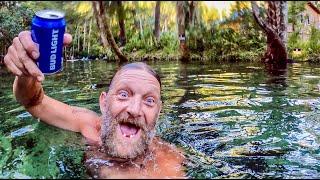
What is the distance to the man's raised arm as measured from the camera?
2680 mm

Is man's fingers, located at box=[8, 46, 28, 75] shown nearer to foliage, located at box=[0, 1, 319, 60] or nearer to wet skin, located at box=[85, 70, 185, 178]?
wet skin, located at box=[85, 70, 185, 178]

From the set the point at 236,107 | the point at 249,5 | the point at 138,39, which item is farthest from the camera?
the point at 138,39

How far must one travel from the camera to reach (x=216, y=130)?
492 centimetres

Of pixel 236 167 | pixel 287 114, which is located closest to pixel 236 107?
pixel 287 114

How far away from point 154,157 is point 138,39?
11.9 m

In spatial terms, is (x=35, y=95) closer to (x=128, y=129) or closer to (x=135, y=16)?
(x=128, y=129)

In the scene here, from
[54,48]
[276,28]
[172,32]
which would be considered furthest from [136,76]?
[172,32]

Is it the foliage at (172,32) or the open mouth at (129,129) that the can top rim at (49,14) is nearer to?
the open mouth at (129,129)

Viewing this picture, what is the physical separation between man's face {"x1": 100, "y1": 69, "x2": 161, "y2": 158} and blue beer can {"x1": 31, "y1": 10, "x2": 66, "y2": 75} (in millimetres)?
701

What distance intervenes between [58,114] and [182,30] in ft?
36.2

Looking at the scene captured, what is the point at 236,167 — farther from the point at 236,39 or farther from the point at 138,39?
the point at 138,39

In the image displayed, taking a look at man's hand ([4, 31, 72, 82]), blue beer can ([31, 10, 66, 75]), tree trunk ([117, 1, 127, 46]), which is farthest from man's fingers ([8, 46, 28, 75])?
tree trunk ([117, 1, 127, 46])

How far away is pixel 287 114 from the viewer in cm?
559

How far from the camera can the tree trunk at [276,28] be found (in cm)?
1171
